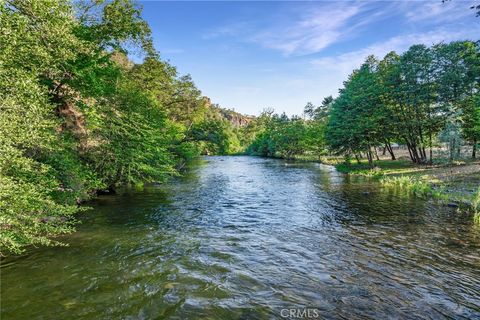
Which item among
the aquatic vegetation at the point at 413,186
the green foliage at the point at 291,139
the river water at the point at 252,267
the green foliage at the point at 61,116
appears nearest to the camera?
the river water at the point at 252,267

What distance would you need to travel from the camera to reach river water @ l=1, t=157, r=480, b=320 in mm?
7242

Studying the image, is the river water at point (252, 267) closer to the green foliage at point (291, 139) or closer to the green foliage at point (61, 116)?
the green foliage at point (61, 116)

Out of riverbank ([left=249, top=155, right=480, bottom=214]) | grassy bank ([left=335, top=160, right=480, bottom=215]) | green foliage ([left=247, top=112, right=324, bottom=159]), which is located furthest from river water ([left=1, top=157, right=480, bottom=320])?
green foliage ([left=247, top=112, right=324, bottom=159])

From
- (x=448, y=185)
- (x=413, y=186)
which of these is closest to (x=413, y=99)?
(x=448, y=185)

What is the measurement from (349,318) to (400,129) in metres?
38.1

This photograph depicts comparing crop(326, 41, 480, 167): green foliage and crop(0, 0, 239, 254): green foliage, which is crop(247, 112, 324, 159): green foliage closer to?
crop(326, 41, 480, 167): green foliage

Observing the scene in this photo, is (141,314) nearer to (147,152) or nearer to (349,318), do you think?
(349,318)

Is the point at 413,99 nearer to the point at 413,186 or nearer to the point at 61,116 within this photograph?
the point at 413,186

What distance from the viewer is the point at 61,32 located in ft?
38.2

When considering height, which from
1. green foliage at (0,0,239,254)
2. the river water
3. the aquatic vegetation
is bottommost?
the river water

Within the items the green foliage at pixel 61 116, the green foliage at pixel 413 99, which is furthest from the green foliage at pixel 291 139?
the green foliage at pixel 61 116

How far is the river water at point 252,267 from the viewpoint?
23.8 feet

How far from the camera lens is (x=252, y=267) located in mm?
9664

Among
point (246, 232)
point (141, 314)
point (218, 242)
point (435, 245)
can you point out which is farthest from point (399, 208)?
point (141, 314)
